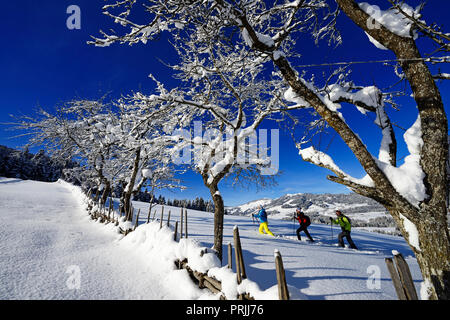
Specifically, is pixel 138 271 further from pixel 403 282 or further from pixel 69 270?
pixel 403 282

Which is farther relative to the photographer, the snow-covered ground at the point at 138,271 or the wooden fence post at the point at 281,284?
the snow-covered ground at the point at 138,271

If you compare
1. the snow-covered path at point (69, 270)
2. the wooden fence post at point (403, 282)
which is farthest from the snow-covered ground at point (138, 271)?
the wooden fence post at point (403, 282)

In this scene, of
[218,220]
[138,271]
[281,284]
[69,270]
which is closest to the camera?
[281,284]

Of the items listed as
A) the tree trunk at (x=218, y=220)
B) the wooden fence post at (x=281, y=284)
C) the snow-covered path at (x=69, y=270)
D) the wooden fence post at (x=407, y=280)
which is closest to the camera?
the wooden fence post at (x=407, y=280)

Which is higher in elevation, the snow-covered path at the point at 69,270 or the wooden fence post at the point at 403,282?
the wooden fence post at the point at 403,282

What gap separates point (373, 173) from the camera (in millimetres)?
2207

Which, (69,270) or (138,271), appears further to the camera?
(138,271)

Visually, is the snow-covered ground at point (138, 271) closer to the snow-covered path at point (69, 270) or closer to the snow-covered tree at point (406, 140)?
the snow-covered path at point (69, 270)

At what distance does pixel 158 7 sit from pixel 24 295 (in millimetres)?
5230

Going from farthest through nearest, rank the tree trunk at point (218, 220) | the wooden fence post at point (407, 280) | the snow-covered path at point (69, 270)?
1. the tree trunk at point (218, 220)
2. the snow-covered path at point (69, 270)
3. the wooden fence post at point (407, 280)

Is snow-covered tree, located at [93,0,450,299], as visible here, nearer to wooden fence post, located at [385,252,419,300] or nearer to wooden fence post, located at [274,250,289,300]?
wooden fence post, located at [385,252,419,300]

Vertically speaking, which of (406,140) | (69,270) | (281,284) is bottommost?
(69,270)

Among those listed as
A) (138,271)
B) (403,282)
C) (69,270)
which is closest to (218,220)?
(138,271)

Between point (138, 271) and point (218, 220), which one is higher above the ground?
point (218, 220)
